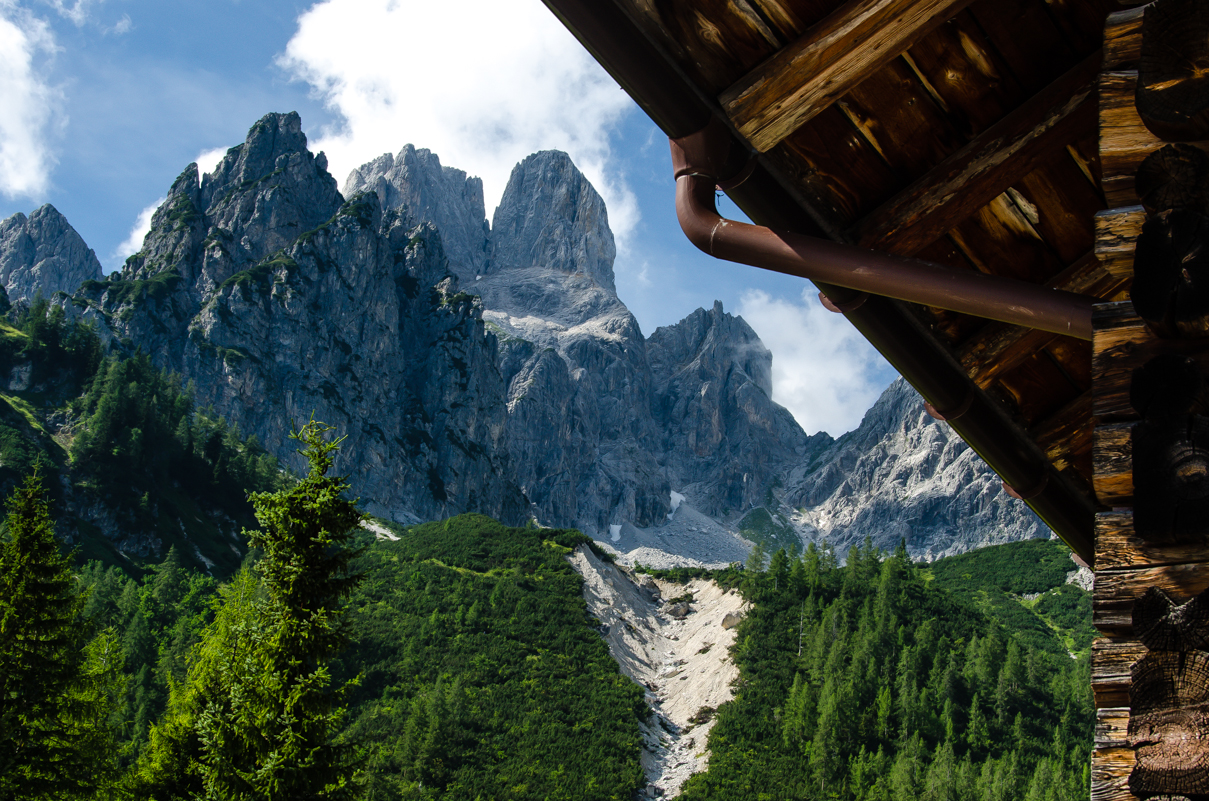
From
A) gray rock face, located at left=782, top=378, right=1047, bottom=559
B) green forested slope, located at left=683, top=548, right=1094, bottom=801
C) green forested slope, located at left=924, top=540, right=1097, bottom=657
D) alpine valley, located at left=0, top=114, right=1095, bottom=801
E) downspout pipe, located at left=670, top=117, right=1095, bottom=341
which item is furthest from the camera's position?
gray rock face, located at left=782, top=378, right=1047, bottom=559

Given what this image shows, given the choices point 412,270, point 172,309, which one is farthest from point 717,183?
point 412,270

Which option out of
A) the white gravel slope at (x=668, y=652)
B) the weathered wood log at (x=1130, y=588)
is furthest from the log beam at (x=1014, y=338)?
the white gravel slope at (x=668, y=652)

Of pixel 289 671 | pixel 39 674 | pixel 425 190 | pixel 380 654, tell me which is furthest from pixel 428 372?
pixel 289 671

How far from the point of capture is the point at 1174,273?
1866 millimetres

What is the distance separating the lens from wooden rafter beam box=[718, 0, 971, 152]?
2535 millimetres

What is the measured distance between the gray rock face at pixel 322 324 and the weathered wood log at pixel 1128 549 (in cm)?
11744

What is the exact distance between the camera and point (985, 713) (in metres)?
49.4

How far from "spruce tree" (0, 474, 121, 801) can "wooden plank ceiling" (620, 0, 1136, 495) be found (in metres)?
15.7

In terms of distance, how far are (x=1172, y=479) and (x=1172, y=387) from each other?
23cm

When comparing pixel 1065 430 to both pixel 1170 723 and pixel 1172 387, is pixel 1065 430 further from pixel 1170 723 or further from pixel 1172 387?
pixel 1170 723

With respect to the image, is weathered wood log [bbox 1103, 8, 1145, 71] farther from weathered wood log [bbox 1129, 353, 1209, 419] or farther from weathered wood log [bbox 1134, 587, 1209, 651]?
weathered wood log [bbox 1134, 587, 1209, 651]

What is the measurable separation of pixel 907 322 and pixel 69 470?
257 feet

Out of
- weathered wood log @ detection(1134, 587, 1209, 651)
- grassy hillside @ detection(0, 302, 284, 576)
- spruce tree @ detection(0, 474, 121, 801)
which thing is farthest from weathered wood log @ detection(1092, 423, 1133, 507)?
grassy hillside @ detection(0, 302, 284, 576)

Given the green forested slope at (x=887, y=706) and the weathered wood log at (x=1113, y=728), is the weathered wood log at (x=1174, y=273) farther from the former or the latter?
the green forested slope at (x=887, y=706)
